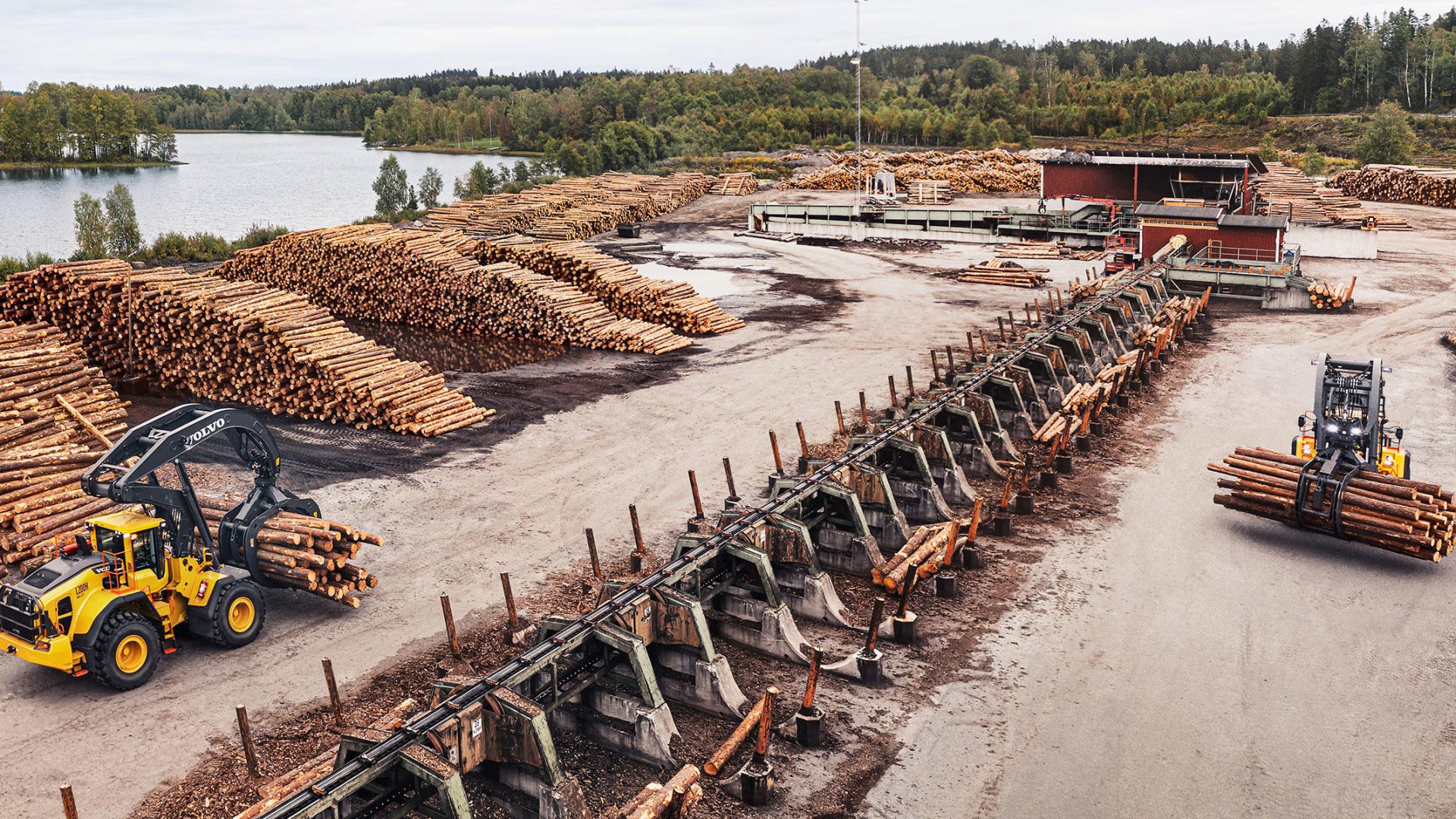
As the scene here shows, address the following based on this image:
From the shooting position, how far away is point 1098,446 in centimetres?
2130

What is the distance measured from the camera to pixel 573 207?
57219 millimetres

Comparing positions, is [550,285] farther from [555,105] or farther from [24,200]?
[555,105]

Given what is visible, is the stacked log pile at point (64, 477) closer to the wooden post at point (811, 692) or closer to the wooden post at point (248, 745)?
the wooden post at point (248, 745)

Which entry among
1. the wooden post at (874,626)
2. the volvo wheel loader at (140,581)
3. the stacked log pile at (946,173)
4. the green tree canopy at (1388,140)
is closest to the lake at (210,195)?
the stacked log pile at (946,173)

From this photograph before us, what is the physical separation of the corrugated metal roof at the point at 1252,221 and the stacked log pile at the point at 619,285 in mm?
18185

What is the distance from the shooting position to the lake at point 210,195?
74.6m

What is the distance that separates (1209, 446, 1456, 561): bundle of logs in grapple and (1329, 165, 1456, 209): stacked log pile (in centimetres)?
5291

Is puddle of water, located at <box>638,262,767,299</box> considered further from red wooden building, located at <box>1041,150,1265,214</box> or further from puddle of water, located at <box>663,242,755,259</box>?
red wooden building, located at <box>1041,150,1265,214</box>

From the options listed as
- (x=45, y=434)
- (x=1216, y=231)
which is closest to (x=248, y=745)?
(x=45, y=434)

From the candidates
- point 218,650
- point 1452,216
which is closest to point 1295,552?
point 218,650

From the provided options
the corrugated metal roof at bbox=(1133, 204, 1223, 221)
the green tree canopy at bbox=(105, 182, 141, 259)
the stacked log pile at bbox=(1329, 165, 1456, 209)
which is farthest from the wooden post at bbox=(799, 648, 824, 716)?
the stacked log pile at bbox=(1329, 165, 1456, 209)

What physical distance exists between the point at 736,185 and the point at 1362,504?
5828cm

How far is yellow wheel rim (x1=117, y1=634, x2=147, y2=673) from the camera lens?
485 inches

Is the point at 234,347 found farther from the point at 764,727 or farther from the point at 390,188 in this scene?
the point at 390,188
